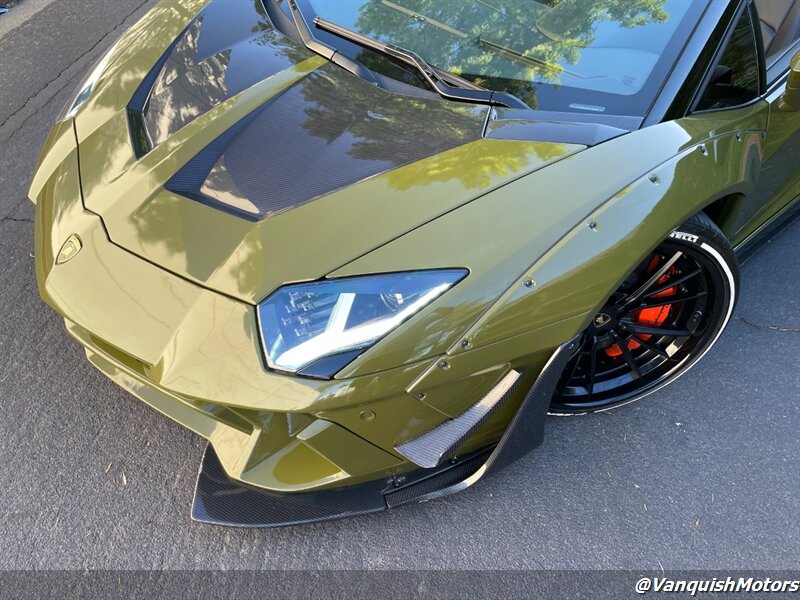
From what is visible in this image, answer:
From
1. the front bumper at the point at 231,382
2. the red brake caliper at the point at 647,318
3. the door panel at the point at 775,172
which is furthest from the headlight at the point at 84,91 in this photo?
the door panel at the point at 775,172

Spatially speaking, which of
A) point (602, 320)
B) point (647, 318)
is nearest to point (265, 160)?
point (602, 320)

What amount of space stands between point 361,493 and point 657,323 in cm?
117

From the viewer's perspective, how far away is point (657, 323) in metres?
2.24

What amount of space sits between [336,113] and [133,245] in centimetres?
71

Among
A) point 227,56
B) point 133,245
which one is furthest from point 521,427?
point 227,56

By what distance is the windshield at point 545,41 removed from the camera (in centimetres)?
198

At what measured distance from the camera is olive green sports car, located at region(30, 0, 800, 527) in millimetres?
1599

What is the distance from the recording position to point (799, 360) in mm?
2467

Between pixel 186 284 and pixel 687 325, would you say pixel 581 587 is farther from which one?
pixel 186 284

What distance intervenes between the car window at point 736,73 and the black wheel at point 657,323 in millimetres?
394

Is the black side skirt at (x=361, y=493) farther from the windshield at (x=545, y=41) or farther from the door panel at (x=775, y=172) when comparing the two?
the door panel at (x=775, y=172)

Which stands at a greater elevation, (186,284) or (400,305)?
(186,284)

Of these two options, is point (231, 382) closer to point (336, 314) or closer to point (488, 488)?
point (336, 314)

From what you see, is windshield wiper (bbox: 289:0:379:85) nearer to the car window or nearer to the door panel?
the car window
